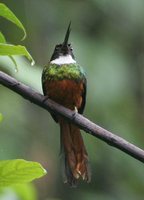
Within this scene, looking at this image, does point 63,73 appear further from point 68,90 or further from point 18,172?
point 18,172

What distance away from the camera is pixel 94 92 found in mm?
4043

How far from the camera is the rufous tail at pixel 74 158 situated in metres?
1.91

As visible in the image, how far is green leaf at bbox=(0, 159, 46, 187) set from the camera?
119 cm

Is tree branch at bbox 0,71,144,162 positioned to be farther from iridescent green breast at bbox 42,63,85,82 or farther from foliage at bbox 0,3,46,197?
iridescent green breast at bbox 42,63,85,82

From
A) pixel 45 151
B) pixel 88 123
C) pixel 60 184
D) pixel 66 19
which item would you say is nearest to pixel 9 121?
pixel 45 151

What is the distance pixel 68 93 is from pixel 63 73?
0.39 ft

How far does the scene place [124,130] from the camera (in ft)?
14.3

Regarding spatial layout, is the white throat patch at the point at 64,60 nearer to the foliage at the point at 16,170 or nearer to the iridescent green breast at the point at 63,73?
the iridescent green breast at the point at 63,73

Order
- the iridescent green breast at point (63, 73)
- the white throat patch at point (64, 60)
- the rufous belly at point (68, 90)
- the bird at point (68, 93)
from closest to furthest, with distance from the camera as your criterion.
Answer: the bird at point (68, 93) → the rufous belly at point (68, 90) → the iridescent green breast at point (63, 73) → the white throat patch at point (64, 60)

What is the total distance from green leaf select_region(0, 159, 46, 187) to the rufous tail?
63 cm

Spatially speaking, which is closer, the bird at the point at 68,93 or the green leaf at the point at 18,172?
the green leaf at the point at 18,172

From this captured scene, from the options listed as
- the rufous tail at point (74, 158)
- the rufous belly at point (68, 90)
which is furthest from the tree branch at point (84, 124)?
the rufous belly at point (68, 90)

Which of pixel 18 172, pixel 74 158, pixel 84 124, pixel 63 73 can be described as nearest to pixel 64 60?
pixel 63 73

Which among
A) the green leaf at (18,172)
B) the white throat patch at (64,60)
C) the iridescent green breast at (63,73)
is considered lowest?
the green leaf at (18,172)
